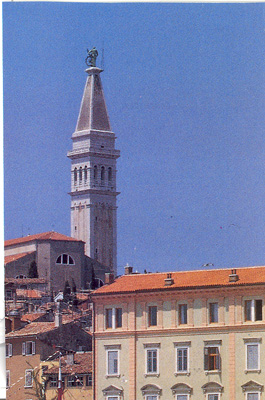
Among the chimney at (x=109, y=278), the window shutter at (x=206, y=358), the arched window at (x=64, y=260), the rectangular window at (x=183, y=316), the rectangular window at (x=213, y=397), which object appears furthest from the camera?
the arched window at (x=64, y=260)

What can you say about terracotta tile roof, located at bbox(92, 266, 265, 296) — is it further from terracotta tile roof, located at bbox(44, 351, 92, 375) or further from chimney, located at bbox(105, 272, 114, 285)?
terracotta tile roof, located at bbox(44, 351, 92, 375)

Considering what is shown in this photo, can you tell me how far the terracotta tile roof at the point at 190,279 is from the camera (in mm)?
11211

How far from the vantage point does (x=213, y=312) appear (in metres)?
11.2

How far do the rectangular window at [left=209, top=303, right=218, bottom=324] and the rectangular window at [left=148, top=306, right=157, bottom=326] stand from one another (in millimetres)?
390

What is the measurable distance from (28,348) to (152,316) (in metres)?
0.93

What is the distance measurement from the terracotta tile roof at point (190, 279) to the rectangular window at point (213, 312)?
0.15m

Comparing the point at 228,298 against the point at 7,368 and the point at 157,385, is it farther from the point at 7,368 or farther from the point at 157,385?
the point at 7,368

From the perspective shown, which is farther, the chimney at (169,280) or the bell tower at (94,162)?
the chimney at (169,280)

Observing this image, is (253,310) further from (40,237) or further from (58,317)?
(58,317)

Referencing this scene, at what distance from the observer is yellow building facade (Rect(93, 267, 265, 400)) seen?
36.4 ft

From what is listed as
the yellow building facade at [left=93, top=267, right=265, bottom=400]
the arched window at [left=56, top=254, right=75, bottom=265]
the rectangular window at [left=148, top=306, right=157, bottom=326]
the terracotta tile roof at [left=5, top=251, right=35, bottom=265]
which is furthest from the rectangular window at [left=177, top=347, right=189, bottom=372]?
the arched window at [left=56, top=254, right=75, bottom=265]

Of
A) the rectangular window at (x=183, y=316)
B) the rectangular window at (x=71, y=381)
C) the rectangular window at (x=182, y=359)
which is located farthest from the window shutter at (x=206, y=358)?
the rectangular window at (x=71, y=381)

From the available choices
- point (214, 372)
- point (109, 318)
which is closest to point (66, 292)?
point (109, 318)

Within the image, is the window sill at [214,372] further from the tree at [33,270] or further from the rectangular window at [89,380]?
the tree at [33,270]
